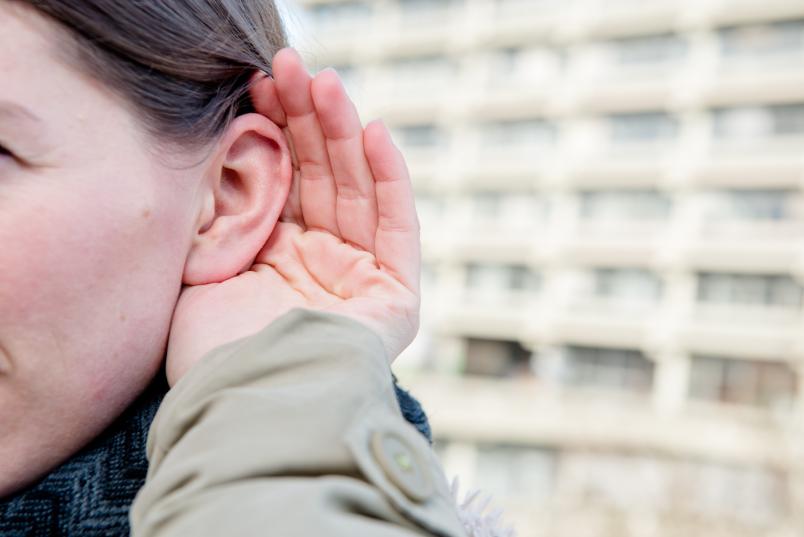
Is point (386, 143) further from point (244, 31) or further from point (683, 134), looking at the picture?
point (683, 134)

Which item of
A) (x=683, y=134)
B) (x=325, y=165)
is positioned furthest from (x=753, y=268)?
(x=325, y=165)

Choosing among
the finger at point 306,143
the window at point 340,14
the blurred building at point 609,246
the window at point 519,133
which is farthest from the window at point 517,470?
the finger at point 306,143

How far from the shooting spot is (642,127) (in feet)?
54.1

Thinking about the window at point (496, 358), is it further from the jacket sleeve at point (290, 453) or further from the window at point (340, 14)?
the jacket sleeve at point (290, 453)

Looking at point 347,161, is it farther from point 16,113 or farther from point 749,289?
point 749,289

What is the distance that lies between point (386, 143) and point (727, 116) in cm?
1638

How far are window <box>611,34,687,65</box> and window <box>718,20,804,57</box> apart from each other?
2.58 ft

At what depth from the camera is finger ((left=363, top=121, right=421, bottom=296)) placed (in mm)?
838

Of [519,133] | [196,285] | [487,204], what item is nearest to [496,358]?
[487,204]

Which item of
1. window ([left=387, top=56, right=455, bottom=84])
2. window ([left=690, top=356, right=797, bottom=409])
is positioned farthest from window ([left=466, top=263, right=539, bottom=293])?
window ([left=387, top=56, right=455, bottom=84])

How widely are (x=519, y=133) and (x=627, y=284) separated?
12.3 ft

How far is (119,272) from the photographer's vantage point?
687 millimetres

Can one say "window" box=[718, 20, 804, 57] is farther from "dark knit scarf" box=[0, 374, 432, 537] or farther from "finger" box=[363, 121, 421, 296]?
"dark knit scarf" box=[0, 374, 432, 537]

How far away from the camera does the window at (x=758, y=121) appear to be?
15.2 metres
